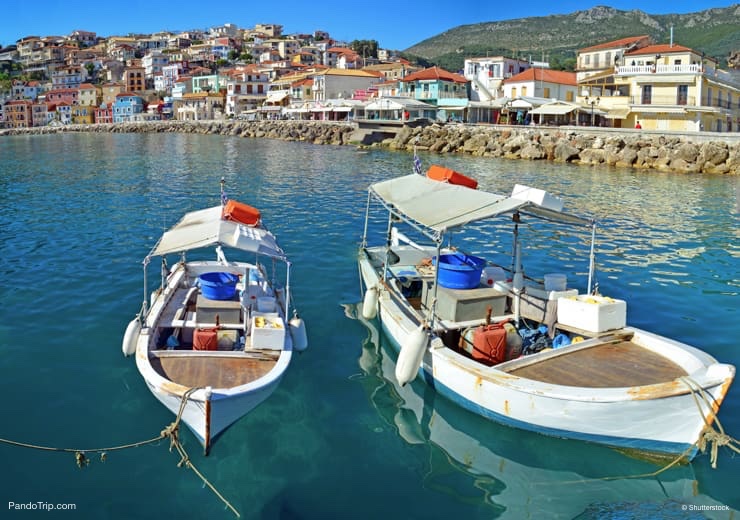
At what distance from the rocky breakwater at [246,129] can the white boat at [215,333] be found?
57400mm

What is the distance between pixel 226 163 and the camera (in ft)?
151

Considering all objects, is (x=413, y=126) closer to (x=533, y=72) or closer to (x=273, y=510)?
(x=533, y=72)

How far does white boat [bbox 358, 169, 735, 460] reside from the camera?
24.3 feet

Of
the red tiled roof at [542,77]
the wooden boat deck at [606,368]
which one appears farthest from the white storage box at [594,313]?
the red tiled roof at [542,77]

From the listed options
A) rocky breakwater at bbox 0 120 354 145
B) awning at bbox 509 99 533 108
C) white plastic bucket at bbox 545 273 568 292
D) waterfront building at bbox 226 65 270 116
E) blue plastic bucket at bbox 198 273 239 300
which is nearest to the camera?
blue plastic bucket at bbox 198 273 239 300

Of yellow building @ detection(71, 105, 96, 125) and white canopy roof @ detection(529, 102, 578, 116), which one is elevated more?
yellow building @ detection(71, 105, 96, 125)

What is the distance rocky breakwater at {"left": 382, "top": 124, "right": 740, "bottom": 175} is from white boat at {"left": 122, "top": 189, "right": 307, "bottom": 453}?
1221 inches

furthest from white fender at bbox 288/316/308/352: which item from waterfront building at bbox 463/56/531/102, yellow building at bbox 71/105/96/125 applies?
yellow building at bbox 71/105/96/125

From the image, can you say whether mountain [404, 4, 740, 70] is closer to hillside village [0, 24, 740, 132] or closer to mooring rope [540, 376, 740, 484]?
hillside village [0, 24, 740, 132]


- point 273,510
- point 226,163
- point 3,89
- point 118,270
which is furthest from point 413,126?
point 3,89

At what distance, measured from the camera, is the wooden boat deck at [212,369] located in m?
8.06

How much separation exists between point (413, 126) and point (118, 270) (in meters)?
53.2

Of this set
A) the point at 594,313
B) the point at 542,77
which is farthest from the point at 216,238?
the point at 542,77

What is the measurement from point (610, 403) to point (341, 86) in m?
94.8
